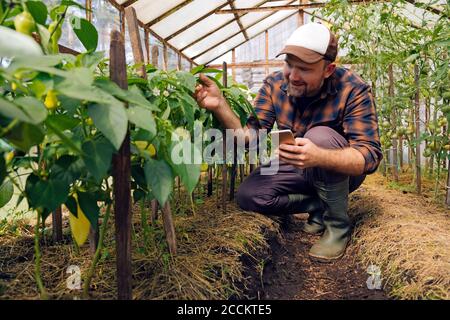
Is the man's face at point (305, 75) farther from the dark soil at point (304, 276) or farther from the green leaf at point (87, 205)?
the green leaf at point (87, 205)

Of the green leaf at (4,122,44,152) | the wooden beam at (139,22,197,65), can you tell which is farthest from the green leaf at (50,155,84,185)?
the wooden beam at (139,22,197,65)

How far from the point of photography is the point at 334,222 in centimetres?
139

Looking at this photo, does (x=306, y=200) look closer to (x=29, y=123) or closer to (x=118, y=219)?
(x=118, y=219)

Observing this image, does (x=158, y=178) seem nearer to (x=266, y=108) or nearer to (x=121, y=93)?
(x=121, y=93)

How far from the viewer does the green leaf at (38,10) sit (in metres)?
0.61

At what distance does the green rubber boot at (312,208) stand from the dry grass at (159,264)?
30 centimetres

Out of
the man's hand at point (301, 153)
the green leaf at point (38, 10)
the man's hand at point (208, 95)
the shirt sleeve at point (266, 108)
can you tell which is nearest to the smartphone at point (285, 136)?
the man's hand at point (301, 153)

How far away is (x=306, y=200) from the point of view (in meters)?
1.57

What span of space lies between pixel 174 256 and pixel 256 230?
1.34 feet

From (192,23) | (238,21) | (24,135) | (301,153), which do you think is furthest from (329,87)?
(238,21)

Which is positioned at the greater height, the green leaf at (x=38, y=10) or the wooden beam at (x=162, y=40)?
the wooden beam at (x=162, y=40)

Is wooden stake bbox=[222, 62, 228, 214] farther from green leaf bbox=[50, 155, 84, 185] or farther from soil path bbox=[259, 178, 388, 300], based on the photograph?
green leaf bbox=[50, 155, 84, 185]

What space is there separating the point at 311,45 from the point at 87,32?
0.77 m
